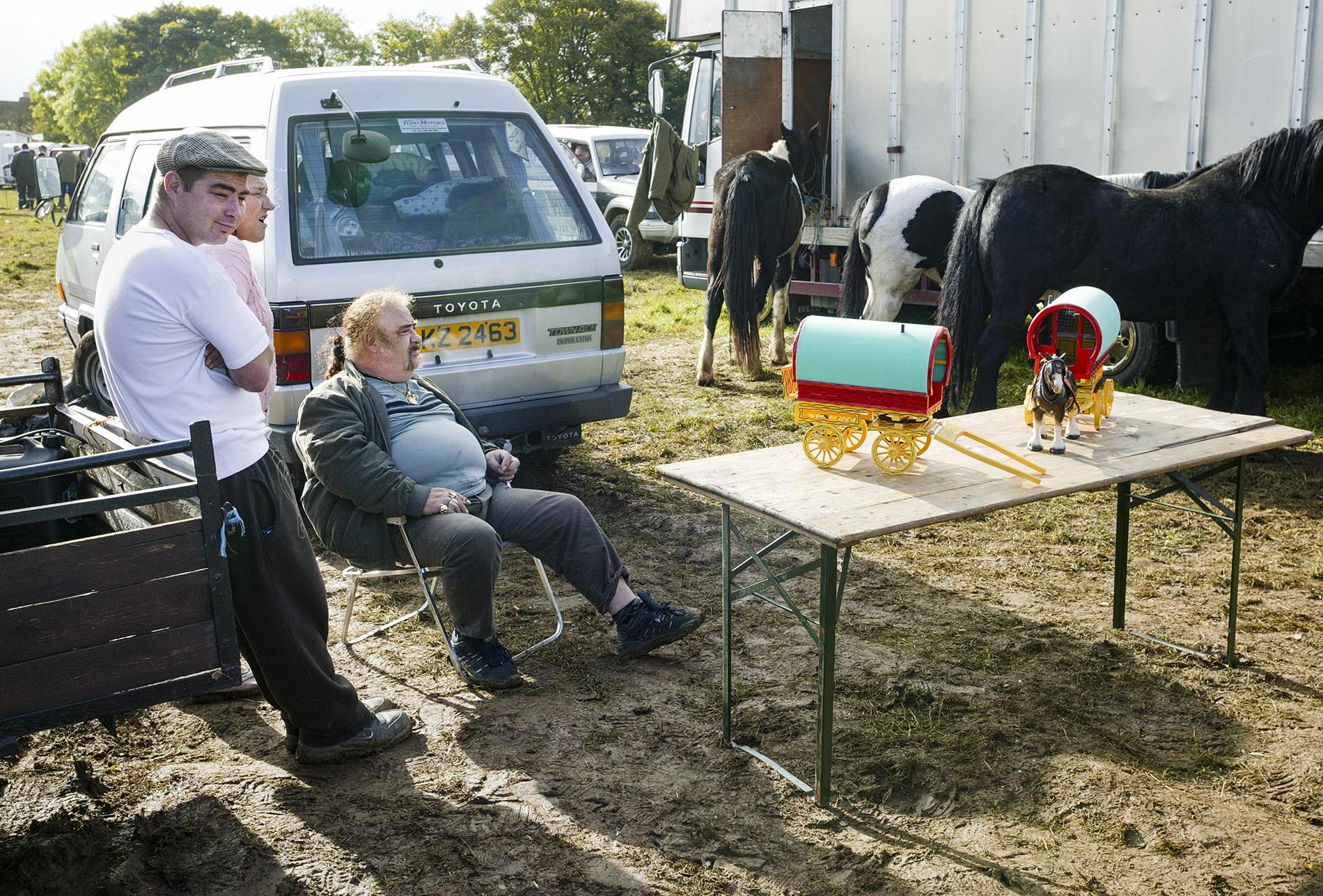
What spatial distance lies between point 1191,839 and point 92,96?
84.2 meters

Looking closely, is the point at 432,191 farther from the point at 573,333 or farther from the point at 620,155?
the point at 620,155

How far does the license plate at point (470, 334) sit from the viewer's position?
4.88m

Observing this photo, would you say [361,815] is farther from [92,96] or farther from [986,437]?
[92,96]

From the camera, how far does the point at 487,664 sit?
3629mm

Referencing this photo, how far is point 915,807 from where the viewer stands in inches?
115

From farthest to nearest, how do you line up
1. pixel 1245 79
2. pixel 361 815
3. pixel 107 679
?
pixel 1245 79 < pixel 361 815 < pixel 107 679

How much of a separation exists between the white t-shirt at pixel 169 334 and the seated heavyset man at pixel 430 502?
30.6 inches

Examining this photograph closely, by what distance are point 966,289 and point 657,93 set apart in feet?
13.8

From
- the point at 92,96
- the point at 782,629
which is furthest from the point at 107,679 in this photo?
the point at 92,96

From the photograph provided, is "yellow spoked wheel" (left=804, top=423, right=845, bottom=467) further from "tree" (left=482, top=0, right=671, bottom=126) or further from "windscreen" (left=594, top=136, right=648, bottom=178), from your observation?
"tree" (left=482, top=0, right=671, bottom=126)

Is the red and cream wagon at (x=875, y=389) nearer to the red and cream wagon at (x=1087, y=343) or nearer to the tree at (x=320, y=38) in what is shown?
the red and cream wagon at (x=1087, y=343)

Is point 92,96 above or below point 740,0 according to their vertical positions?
above

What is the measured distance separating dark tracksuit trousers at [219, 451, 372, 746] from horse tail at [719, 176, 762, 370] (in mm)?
5314

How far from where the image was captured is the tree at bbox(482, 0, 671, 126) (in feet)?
112
